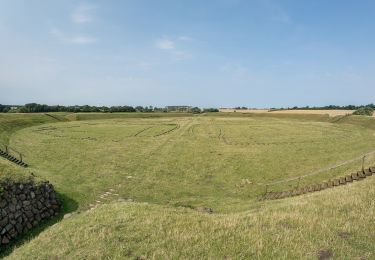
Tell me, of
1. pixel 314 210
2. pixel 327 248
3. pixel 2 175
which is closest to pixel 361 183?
pixel 314 210

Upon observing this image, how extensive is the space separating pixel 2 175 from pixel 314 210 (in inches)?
857

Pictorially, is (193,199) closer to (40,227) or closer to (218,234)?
(40,227)

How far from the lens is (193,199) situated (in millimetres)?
28719

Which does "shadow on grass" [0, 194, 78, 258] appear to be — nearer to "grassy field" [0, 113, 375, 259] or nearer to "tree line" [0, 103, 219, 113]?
"grassy field" [0, 113, 375, 259]

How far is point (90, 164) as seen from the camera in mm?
42469

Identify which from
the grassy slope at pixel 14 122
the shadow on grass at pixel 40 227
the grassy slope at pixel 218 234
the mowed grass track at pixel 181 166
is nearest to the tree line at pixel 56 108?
the grassy slope at pixel 14 122

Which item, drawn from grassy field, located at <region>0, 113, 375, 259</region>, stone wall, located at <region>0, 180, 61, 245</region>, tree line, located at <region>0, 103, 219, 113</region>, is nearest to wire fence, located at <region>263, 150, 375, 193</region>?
grassy field, located at <region>0, 113, 375, 259</region>

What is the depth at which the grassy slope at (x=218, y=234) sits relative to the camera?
13688 mm

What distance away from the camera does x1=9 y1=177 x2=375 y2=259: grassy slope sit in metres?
13.7

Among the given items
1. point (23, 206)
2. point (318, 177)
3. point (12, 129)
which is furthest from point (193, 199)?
point (12, 129)

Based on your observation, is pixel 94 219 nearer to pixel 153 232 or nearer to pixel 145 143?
pixel 153 232

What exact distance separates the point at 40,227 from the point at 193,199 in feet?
40.7

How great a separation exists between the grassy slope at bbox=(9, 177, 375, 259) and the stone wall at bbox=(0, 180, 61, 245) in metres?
5.90

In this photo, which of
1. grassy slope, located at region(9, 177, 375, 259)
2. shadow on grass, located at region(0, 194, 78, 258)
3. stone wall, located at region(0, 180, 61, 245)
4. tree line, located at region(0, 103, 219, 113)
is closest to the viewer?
grassy slope, located at region(9, 177, 375, 259)
